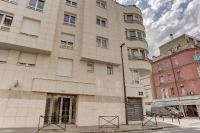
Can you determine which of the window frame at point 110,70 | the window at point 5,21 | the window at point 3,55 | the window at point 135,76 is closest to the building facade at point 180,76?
the window at point 135,76

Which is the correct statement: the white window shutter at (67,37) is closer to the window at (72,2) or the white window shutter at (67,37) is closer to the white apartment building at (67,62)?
the white apartment building at (67,62)

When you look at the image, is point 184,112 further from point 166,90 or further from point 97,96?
point 97,96

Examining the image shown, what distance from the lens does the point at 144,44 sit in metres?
19.0

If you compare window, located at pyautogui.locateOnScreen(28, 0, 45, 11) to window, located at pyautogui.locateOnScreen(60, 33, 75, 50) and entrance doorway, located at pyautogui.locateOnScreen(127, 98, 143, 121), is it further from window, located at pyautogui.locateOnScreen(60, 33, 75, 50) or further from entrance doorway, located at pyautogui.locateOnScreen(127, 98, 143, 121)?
entrance doorway, located at pyautogui.locateOnScreen(127, 98, 143, 121)

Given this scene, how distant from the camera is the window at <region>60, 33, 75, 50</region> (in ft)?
50.1

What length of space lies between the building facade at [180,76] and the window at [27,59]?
26.9 meters

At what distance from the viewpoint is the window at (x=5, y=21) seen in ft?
40.8

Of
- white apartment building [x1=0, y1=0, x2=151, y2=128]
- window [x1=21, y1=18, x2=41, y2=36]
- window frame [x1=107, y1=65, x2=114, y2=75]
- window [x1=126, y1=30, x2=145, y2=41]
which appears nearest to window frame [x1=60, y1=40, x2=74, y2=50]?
white apartment building [x1=0, y1=0, x2=151, y2=128]

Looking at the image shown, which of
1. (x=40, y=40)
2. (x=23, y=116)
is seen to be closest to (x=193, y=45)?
(x=40, y=40)

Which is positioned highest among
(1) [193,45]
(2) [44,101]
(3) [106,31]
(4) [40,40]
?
(1) [193,45]

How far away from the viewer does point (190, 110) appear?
27844mm

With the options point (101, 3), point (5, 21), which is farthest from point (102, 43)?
point (5, 21)

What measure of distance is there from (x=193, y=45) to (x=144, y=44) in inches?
698

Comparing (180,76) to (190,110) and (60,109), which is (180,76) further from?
(60,109)
